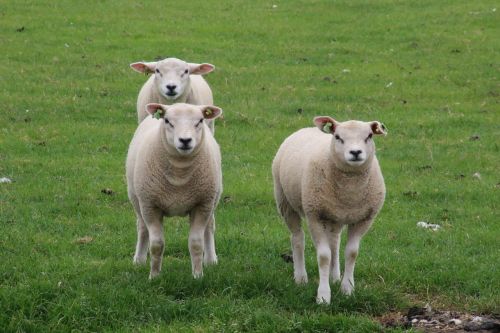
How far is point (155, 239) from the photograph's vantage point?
7703 millimetres

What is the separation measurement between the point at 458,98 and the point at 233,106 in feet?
14.5

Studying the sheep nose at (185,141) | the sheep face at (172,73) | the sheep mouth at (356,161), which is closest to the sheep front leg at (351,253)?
the sheep mouth at (356,161)

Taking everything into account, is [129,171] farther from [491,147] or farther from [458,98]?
[458,98]

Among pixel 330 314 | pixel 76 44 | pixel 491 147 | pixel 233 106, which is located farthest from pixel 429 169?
pixel 76 44

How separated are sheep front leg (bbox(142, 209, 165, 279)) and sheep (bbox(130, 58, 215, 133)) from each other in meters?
2.84

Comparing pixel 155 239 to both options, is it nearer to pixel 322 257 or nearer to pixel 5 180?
pixel 322 257

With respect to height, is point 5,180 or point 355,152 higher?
point 355,152

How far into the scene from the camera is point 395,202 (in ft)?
36.1

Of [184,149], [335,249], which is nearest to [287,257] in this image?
[335,249]

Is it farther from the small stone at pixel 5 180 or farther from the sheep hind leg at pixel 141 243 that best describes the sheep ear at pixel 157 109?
the small stone at pixel 5 180

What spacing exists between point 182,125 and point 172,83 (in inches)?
127

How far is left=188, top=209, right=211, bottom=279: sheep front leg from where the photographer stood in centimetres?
777

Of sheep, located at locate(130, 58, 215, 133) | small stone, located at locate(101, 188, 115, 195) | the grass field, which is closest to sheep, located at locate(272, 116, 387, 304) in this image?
the grass field

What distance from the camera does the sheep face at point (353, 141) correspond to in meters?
7.13
